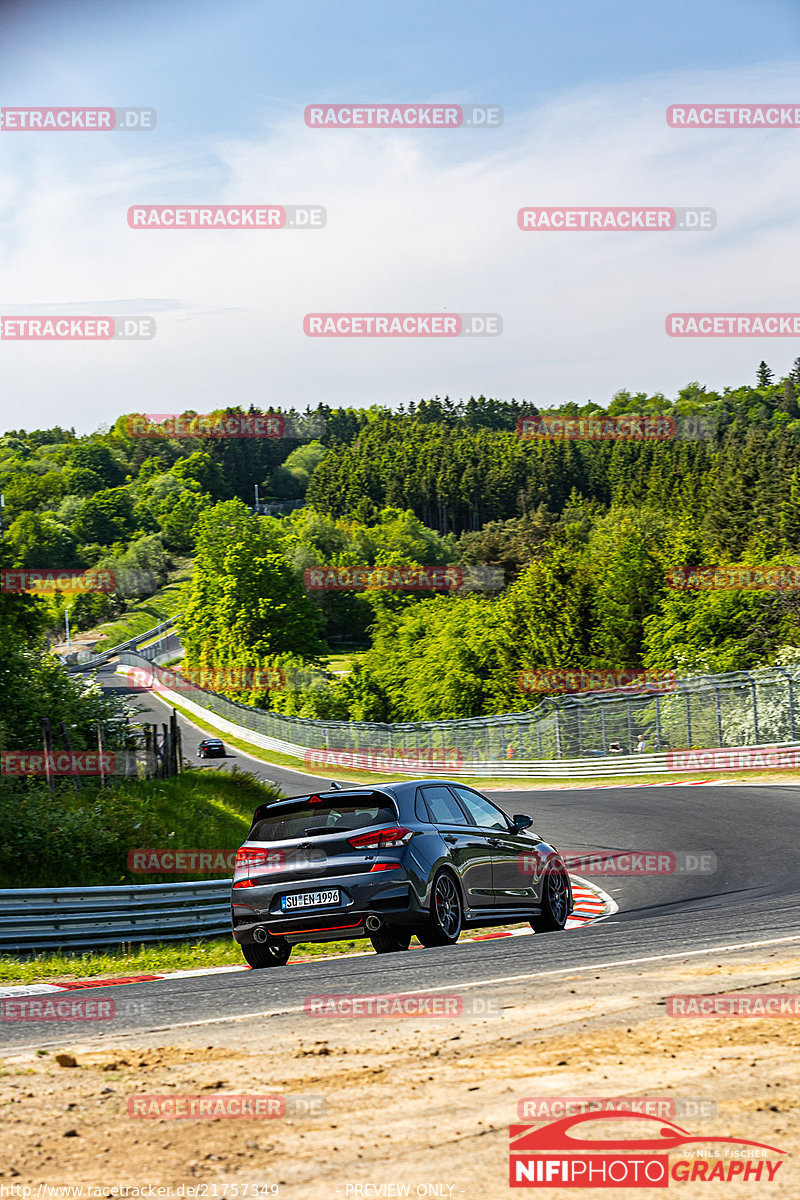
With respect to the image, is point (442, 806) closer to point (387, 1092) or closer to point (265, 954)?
point (265, 954)

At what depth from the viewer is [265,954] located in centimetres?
1077

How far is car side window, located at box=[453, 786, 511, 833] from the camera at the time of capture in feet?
37.6

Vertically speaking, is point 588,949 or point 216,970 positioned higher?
point 588,949

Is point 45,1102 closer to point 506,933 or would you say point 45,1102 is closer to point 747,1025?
point 747,1025

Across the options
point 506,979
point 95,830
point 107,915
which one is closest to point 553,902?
point 506,979

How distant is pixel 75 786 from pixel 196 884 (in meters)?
8.65

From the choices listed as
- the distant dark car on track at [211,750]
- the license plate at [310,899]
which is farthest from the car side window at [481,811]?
the distant dark car on track at [211,750]

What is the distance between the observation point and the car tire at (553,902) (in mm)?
12047

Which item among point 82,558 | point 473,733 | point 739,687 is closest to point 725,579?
point 473,733

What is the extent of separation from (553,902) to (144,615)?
147 meters

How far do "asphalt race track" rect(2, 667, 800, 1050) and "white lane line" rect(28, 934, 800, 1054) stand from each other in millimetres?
10

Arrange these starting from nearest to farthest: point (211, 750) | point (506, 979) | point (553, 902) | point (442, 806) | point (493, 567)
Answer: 1. point (506, 979)
2. point (442, 806)
3. point (553, 902)
4. point (211, 750)
5. point (493, 567)

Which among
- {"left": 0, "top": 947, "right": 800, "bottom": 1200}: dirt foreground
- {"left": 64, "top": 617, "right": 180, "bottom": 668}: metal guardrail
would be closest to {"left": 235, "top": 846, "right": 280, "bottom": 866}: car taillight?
{"left": 0, "top": 947, "right": 800, "bottom": 1200}: dirt foreground

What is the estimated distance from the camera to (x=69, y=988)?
10.5 metres
